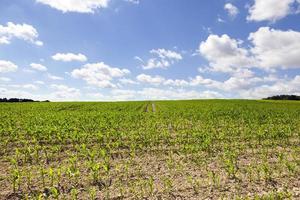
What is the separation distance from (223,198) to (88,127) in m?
14.1

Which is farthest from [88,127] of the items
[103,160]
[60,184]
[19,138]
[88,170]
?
[60,184]

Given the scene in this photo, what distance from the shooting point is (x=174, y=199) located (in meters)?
8.12

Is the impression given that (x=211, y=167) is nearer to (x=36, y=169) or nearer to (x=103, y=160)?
(x=103, y=160)

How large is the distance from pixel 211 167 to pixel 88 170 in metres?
4.13

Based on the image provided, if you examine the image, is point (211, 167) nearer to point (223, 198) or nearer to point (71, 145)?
point (223, 198)

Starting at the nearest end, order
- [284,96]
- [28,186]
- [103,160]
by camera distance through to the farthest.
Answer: [28,186]
[103,160]
[284,96]

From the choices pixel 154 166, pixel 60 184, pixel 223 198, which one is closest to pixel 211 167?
pixel 154 166

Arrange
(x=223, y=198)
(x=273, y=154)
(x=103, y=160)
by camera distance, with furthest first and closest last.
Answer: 1. (x=273, y=154)
2. (x=103, y=160)
3. (x=223, y=198)

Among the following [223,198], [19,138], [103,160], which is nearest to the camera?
[223,198]

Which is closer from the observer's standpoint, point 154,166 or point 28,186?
point 28,186

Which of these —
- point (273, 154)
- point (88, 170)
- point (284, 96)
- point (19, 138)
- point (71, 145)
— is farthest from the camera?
point (284, 96)

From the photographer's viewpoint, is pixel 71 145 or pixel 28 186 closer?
pixel 28 186

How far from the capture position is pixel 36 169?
11055mm

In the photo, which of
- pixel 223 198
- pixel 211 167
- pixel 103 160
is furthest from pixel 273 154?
pixel 103 160
